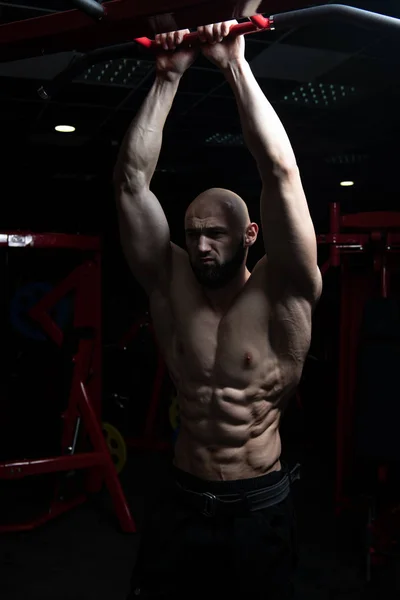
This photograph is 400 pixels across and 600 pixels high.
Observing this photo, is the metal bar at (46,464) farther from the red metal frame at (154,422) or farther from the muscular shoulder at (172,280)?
the muscular shoulder at (172,280)

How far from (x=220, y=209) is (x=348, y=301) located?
1.86 m

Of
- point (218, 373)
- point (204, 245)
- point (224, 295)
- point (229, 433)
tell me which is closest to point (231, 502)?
point (229, 433)

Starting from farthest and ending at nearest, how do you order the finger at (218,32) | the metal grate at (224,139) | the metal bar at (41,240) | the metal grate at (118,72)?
the metal grate at (224,139) → the metal grate at (118,72) → the metal bar at (41,240) → the finger at (218,32)

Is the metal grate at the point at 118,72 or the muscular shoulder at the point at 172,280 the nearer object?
the muscular shoulder at the point at 172,280

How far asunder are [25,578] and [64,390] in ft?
3.22

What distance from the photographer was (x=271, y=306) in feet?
4.84

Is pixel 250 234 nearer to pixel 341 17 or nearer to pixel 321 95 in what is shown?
pixel 341 17

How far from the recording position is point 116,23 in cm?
89

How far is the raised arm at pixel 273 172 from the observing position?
129 cm

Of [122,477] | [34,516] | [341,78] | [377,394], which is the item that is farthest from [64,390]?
[341,78]

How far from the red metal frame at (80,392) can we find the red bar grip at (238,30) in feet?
6.77

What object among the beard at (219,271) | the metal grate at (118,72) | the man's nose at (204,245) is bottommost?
the beard at (219,271)

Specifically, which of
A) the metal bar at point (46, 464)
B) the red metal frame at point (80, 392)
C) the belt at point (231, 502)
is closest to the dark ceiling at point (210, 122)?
the red metal frame at point (80, 392)

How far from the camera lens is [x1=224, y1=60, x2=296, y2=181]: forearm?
129cm
